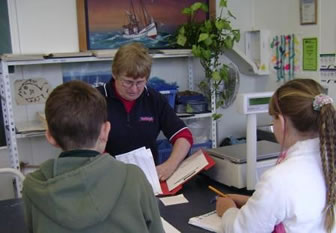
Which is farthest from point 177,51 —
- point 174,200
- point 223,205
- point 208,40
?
point 223,205

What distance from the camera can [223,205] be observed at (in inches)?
57.4

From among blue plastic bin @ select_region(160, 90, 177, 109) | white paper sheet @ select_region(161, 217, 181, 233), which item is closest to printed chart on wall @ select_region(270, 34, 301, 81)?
blue plastic bin @ select_region(160, 90, 177, 109)

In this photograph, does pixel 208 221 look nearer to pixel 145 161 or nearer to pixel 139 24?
pixel 145 161

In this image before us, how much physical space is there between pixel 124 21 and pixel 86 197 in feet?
7.36

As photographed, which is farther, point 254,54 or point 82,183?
point 254,54

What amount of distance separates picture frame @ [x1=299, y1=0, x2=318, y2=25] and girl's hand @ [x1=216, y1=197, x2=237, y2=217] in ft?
6.14

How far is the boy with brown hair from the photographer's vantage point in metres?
0.93

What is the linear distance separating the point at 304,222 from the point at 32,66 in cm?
226

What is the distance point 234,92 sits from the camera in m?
3.46

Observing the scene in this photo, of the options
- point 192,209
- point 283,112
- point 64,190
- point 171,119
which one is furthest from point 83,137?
point 171,119

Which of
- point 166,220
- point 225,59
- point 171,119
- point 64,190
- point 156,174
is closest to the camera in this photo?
point 64,190

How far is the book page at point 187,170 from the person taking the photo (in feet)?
5.74

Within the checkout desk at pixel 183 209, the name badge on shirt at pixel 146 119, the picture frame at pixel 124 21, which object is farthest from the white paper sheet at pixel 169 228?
the picture frame at pixel 124 21

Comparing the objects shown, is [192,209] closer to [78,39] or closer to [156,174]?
[156,174]
